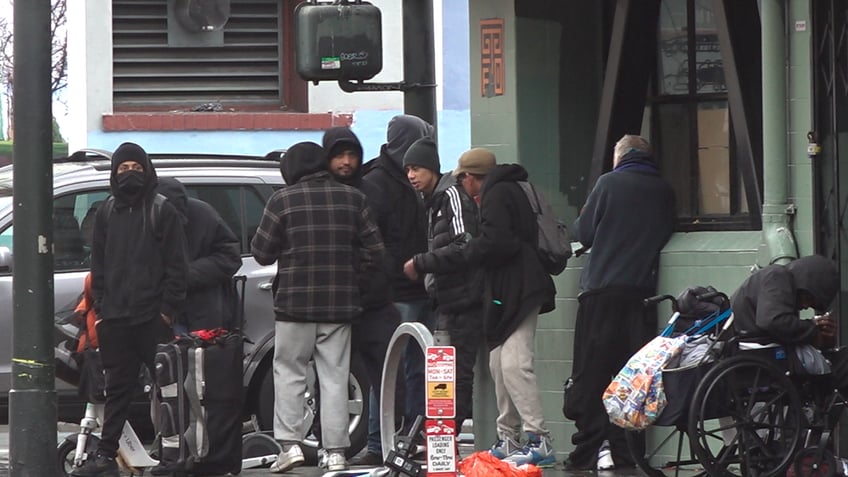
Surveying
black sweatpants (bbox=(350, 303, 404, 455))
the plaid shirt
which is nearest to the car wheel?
black sweatpants (bbox=(350, 303, 404, 455))

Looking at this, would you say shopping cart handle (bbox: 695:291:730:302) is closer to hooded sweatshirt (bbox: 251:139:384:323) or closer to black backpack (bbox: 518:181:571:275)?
black backpack (bbox: 518:181:571:275)

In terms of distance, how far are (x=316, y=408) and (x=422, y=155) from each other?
1.68 m

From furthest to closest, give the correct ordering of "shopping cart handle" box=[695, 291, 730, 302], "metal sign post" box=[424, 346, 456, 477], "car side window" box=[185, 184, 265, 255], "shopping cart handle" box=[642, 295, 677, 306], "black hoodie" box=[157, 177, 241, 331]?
"car side window" box=[185, 184, 265, 255] → "black hoodie" box=[157, 177, 241, 331] → "shopping cart handle" box=[642, 295, 677, 306] → "shopping cart handle" box=[695, 291, 730, 302] → "metal sign post" box=[424, 346, 456, 477]

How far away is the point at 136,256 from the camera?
1053 cm

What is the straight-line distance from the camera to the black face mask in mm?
10562

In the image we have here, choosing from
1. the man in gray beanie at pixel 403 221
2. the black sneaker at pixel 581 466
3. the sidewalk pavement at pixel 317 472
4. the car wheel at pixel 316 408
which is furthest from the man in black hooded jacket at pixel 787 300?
the car wheel at pixel 316 408

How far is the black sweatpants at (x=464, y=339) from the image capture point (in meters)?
10.7

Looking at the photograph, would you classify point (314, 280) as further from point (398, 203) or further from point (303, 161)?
point (398, 203)

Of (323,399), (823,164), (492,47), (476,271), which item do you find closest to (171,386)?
(323,399)

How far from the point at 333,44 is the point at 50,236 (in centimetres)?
215

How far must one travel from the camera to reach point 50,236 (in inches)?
392

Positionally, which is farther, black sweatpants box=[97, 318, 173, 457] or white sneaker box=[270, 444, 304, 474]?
white sneaker box=[270, 444, 304, 474]

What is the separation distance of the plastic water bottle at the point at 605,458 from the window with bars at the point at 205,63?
11760mm

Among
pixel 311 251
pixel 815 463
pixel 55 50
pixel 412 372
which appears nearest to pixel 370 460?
pixel 412 372
